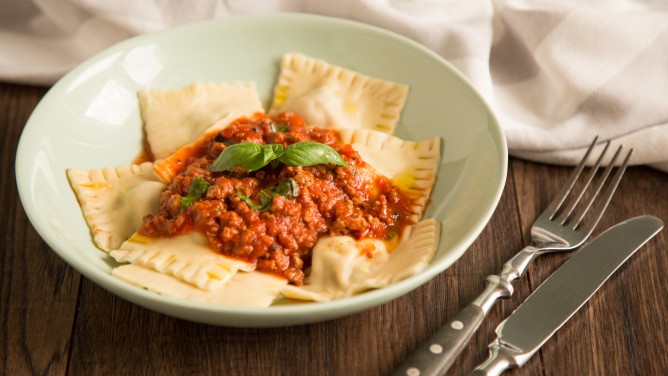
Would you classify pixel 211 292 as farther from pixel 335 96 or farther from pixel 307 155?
pixel 335 96

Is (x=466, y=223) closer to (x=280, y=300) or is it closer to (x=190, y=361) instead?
(x=280, y=300)

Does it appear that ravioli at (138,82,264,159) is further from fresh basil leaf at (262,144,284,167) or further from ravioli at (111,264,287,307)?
ravioli at (111,264,287,307)

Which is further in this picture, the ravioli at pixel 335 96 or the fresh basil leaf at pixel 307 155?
the ravioli at pixel 335 96

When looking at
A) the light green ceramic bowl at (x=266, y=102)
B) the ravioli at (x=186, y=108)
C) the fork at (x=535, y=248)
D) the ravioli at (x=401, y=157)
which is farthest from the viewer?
the ravioli at (x=186, y=108)

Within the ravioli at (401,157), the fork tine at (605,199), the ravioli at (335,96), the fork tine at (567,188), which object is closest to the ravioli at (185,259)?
the ravioli at (401,157)

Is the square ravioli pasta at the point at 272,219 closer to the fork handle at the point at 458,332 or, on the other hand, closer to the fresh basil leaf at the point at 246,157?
the fresh basil leaf at the point at 246,157

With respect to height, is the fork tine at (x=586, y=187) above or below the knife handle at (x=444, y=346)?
above

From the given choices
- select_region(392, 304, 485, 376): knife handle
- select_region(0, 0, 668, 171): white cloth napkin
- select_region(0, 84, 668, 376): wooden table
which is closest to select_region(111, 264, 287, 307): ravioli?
select_region(0, 84, 668, 376): wooden table
